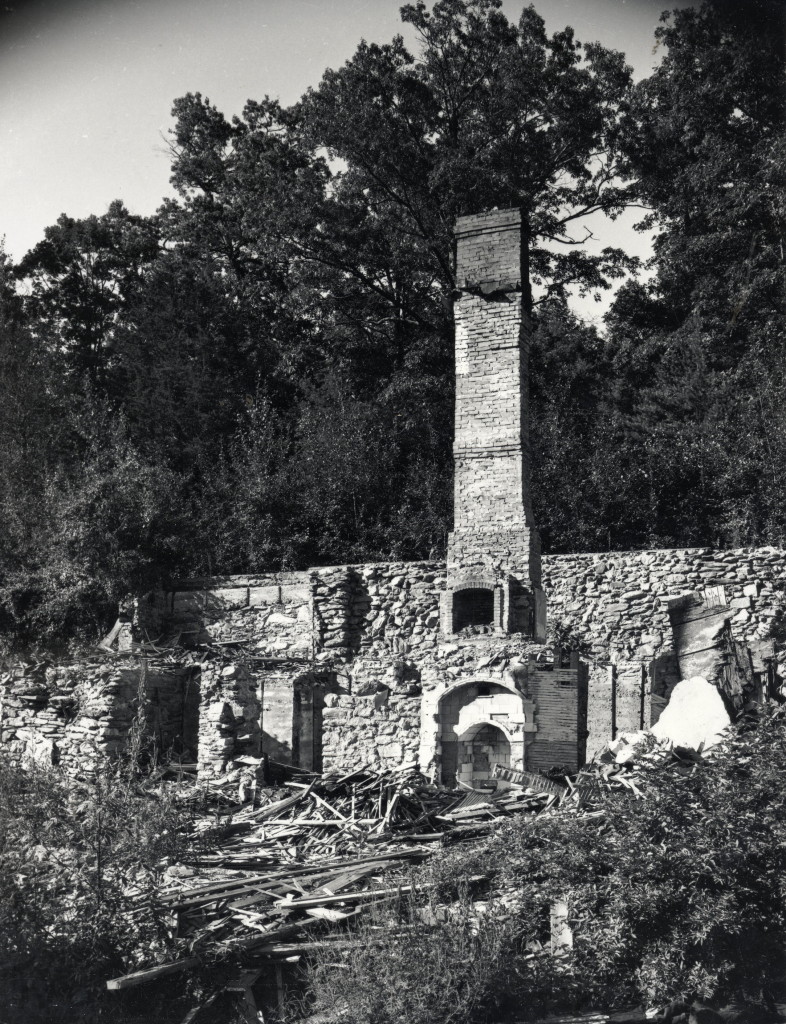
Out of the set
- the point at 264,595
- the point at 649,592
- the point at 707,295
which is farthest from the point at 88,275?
the point at 649,592

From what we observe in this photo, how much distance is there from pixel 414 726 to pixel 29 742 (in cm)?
528

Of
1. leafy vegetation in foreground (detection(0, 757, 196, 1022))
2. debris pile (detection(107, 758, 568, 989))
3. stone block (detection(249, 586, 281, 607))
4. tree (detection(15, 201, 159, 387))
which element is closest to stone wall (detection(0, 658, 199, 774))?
debris pile (detection(107, 758, 568, 989))

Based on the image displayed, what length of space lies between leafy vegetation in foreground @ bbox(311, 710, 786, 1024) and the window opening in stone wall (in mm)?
8312

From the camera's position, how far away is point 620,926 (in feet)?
26.1

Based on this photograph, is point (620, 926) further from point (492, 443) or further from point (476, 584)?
point (492, 443)

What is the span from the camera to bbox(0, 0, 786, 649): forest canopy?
828 inches

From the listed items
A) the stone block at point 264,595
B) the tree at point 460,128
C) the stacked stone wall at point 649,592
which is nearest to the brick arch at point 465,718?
the stacked stone wall at point 649,592

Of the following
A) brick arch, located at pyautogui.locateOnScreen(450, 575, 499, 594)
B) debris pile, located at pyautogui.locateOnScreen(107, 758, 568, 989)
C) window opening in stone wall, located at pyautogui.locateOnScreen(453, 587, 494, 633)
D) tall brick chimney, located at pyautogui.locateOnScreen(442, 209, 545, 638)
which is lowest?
debris pile, located at pyautogui.locateOnScreen(107, 758, 568, 989)

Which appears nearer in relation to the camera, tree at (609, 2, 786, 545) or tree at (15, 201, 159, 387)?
tree at (609, 2, 786, 545)

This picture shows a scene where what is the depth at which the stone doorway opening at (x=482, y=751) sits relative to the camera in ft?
47.1

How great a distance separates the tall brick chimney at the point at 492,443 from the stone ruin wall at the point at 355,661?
2.89ft

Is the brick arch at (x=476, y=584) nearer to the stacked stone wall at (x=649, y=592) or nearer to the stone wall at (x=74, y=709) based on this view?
the stacked stone wall at (x=649, y=592)

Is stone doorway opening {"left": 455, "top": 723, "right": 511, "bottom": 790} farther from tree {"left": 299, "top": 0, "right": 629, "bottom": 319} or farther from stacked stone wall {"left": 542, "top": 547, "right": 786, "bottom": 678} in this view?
tree {"left": 299, "top": 0, "right": 629, "bottom": 319}

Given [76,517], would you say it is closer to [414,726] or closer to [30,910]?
[414,726]
